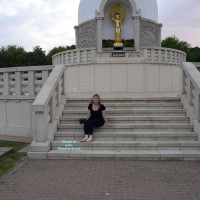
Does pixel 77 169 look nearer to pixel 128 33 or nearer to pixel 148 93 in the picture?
pixel 148 93

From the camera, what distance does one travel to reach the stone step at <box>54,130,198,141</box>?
8.37 m

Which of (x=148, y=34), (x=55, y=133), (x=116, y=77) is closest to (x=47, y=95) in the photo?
(x=55, y=133)

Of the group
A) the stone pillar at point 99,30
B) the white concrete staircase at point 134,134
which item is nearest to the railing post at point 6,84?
the white concrete staircase at point 134,134

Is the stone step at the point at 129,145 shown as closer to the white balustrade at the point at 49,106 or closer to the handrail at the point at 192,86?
the white balustrade at the point at 49,106

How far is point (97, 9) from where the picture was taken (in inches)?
878

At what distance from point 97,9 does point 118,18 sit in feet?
5.60

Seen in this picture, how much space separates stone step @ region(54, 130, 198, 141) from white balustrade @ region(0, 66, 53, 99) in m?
2.73

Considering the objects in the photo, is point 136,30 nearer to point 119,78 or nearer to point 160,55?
point 160,55

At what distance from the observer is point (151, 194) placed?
5.20 metres

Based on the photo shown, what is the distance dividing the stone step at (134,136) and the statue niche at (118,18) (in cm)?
1365

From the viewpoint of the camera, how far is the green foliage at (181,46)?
203ft

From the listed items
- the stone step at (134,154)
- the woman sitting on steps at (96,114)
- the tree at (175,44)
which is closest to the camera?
the stone step at (134,154)

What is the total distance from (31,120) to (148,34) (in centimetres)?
1306

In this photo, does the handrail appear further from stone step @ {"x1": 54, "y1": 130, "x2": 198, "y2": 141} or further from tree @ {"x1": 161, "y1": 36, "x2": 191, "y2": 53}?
tree @ {"x1": 161, "y1": 36, "x2": 191, "y2": 53}
